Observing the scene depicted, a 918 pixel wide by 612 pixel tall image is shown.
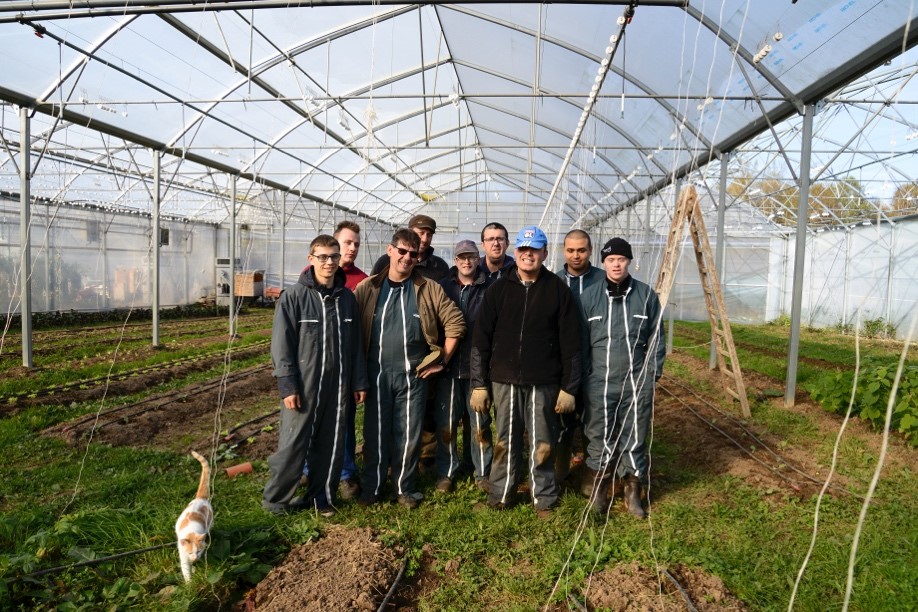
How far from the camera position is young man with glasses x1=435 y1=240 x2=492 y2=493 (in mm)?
3877

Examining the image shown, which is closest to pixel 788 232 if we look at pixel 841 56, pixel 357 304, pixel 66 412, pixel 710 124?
pixel 710 124

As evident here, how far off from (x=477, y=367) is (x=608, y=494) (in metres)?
1.31

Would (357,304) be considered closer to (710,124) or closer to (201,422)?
(201,422)

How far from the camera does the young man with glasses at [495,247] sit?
4.00m

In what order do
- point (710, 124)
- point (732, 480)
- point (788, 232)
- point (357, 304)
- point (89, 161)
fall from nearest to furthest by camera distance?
point (357, 304) → point (732, 480) → point (710, 124) → point (89, 161) → point (788, 232)

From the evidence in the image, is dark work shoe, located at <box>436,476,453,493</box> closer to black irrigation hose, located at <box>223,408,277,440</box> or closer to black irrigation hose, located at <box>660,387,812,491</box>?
black irrigation hose, located at <box>223,408,277,440</box>

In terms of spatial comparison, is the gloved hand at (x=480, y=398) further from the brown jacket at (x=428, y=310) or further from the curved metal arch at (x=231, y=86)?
the curved metal arch at (x=231, y=86)

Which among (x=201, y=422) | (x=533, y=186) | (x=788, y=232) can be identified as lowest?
(x=201, y=422)

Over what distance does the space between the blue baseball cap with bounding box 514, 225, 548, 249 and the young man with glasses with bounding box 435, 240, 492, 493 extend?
52cm

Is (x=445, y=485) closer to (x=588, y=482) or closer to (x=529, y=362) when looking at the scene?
(x=588, y=482)

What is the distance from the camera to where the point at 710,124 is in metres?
8.10

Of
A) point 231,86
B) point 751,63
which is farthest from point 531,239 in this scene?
point 231,86

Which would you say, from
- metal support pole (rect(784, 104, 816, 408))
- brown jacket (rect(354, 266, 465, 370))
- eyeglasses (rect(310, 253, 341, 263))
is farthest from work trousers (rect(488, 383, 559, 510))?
metal support pole (rect(784, 104, 816, 408))

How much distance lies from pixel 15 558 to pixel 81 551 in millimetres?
271
